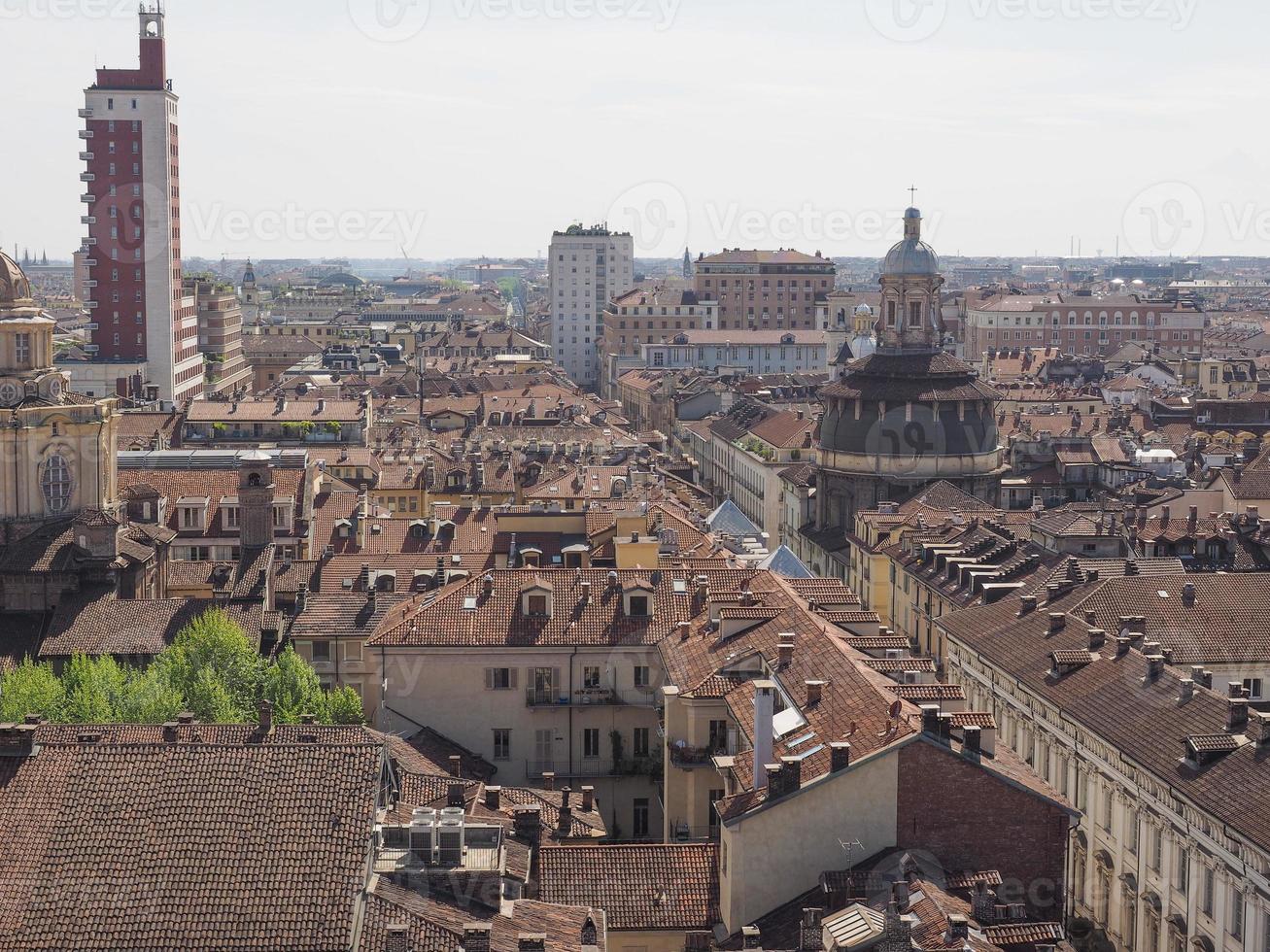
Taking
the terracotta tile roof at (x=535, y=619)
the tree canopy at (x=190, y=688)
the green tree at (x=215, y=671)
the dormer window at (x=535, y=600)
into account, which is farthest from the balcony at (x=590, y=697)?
the green tree at (x=215, y=671)

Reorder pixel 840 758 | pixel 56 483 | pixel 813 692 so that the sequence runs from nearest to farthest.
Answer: pixel 840 758 < pixel 813 692 < pixel 56 483

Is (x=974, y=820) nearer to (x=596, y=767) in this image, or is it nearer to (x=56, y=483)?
(x=596, y=767)

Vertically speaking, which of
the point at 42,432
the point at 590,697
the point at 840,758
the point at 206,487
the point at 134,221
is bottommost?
the point at 590,697

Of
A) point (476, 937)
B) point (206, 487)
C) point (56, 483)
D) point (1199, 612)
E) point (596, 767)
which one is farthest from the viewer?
point (206, 487)

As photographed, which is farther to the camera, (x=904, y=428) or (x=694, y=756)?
(x=904, y=428)

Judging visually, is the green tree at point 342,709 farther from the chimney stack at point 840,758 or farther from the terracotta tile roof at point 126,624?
the chimney stack at point 840,758

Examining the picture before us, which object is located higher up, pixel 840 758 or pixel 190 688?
pixel 840 758

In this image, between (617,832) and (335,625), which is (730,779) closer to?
(617,832)

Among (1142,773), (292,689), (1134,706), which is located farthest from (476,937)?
(292,689)
